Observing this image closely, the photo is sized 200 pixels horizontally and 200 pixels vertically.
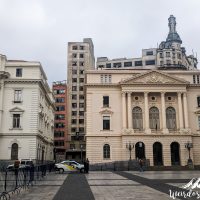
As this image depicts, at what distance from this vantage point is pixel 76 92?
99438 mm

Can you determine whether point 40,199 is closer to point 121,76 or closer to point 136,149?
point 136,149

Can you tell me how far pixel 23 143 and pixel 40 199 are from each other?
3831 cm

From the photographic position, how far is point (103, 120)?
5825 cm

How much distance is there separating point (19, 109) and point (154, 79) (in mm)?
24993

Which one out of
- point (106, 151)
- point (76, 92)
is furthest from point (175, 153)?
point (76, 92)

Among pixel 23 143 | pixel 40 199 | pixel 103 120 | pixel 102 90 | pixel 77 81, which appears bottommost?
pixel 40 199

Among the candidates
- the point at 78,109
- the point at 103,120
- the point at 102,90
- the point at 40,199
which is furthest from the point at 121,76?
the point at 40,199

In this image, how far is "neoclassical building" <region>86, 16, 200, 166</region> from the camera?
5619 cm

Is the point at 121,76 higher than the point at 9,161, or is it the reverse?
the point at 121,76

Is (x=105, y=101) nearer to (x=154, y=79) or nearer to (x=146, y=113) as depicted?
(x=146, y=113)

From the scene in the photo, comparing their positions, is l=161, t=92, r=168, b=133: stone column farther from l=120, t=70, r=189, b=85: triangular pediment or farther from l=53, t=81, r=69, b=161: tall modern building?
l=53, t=81, r=69, b=161: tall modern building

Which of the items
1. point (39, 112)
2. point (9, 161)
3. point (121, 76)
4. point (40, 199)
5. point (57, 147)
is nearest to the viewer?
point (40, 199)

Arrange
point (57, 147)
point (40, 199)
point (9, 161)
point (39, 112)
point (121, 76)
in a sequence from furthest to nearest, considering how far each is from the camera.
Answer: point (57, 147) → point (121, 76) → point (39, 112) → point (9, 161) → point (40, 199)

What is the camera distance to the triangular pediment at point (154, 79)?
58406mm
